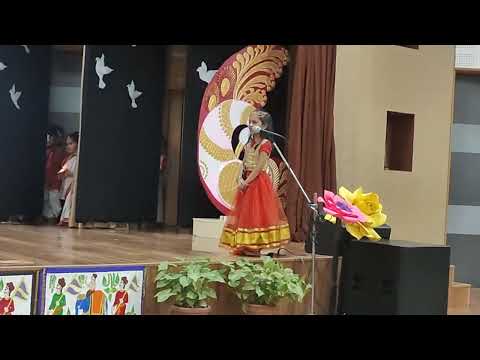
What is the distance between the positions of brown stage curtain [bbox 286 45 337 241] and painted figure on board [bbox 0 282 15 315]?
3.79 m

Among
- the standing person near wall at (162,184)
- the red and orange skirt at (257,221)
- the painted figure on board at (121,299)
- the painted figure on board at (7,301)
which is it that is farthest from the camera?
the standing person near wall at (162,184)

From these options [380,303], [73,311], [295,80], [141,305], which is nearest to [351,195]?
[380,303]

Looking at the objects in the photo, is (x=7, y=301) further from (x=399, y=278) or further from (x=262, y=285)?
(x=399, y=278)

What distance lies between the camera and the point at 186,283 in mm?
3752

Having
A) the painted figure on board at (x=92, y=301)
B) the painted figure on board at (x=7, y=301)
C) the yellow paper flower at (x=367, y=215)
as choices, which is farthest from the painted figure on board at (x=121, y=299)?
the yellow paper flower at (x=367, y=215)

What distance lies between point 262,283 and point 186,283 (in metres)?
0.50

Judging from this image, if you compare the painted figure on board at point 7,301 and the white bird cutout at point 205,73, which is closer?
the painted figure on board at point 7,301

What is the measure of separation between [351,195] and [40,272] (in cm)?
201

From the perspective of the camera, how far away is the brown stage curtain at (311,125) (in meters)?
6.79

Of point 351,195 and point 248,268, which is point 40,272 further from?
point 351,195

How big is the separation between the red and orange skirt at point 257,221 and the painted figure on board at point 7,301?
6.32 feet

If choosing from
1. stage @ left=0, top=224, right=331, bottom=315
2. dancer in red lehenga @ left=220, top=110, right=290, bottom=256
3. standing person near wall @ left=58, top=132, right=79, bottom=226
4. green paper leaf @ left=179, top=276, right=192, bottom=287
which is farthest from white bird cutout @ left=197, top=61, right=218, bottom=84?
green paper leaf @ left=179, top=276, right=192, bottom=287

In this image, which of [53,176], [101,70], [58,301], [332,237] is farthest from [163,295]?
[53,176]

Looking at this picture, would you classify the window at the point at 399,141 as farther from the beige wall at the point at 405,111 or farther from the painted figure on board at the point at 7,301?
the painted figure on board at the point at 7,301
